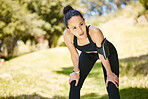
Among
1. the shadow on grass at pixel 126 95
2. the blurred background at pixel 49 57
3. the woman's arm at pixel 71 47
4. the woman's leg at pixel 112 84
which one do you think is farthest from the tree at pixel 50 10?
the woman's leg at pixel 112 84

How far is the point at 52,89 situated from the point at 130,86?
2425 mm

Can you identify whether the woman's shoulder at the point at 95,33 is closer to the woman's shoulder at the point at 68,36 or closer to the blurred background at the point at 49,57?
the woman's shoulder at the point at 68,36

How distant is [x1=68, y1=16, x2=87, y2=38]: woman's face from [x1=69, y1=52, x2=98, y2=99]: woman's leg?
19.8 inches

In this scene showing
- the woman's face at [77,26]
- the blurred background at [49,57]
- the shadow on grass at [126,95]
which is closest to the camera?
the woman's face at [77,26]

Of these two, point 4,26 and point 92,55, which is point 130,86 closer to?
point 92,55

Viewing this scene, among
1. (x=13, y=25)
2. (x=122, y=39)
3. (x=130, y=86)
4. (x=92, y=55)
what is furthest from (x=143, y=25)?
(x=92, y=55)

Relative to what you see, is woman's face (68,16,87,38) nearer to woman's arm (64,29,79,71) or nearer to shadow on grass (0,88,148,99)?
woman's arm (64,29,79,71)

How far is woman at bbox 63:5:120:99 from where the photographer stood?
2.45 metres

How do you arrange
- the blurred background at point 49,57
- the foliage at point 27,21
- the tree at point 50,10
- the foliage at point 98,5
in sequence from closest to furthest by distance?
1. the blurred background at point 49,57
2. the foliage at point 27,21
3. the tree at point 50,10
4. the foliage at point 98,5

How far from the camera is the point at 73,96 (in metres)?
2.71

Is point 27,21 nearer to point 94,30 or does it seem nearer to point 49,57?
point 49,57

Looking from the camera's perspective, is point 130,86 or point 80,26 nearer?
point 80,26

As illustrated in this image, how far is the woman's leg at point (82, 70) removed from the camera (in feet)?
8.93

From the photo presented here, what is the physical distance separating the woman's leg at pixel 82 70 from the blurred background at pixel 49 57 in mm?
1928
